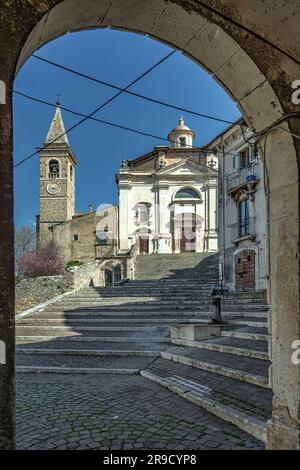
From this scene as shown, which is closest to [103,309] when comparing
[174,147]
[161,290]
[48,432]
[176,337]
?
[161,290]

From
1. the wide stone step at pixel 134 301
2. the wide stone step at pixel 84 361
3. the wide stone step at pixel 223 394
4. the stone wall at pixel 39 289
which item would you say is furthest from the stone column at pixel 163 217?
the wide stone step at pixel 223 394

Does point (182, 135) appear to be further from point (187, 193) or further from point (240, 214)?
point (240, 214)

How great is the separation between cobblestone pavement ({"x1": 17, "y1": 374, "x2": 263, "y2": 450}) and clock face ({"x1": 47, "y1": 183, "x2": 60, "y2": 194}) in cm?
4142

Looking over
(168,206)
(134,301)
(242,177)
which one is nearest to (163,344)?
(134,301)

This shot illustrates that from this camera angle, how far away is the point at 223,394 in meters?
5.21

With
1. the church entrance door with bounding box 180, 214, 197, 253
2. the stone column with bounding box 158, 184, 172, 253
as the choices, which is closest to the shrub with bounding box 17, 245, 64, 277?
the stone column with bounding box 158, 184, 172, 253

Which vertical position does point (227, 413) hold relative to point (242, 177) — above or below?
below

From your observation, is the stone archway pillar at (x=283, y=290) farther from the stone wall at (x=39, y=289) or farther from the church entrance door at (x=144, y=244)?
Result: the church entrance door at (x=144, y=244)

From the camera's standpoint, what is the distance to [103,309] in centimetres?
1580

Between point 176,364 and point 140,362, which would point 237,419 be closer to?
point 176,364

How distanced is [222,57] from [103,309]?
44.5ft

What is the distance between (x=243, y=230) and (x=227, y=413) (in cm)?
1685

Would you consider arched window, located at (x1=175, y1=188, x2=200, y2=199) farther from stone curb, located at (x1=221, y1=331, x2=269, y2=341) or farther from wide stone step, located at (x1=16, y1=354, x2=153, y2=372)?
Result: wide stone step, located at (x1=16, y1=354, x2=153, y2=372)

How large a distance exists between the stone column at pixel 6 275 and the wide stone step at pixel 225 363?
3.98m
